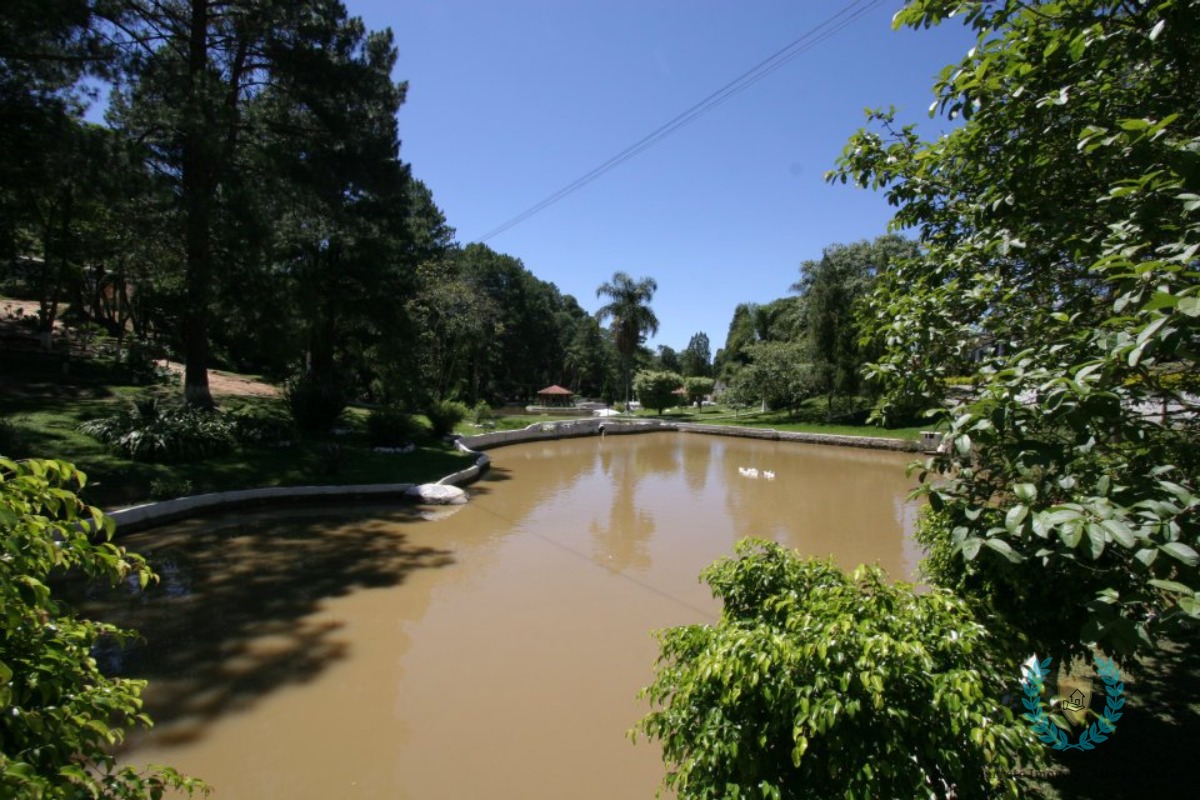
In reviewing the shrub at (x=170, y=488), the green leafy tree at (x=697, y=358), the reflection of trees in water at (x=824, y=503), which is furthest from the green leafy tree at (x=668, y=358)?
the shrub at (x=170, y=488)

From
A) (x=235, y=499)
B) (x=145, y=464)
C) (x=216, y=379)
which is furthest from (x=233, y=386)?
(x=235, y=499)

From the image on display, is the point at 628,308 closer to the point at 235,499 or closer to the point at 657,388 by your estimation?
the point at 657,388

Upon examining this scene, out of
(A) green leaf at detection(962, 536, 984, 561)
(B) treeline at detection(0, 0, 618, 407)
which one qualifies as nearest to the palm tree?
(B) treeline at detection(0, 0, 618, 407)

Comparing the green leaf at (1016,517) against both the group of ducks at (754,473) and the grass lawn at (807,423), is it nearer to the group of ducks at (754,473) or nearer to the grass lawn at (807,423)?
the group of ducks at (754,473)

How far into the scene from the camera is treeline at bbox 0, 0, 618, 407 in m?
9.58

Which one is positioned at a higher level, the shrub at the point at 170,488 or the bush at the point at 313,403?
the bush at the point at 313,403

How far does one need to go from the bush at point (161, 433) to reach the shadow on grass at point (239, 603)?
2.24 meters

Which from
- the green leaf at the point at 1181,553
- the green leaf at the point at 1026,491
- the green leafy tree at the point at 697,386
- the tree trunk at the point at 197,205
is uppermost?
the tree trunk at the point at 197,205

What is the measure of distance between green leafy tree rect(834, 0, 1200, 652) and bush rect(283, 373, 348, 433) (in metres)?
13.2

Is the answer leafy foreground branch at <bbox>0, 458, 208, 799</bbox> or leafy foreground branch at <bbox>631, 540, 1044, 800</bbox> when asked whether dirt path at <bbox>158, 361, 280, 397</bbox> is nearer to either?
leafy foreground branch at <bbox>0, 458, 208, 799</bbox>

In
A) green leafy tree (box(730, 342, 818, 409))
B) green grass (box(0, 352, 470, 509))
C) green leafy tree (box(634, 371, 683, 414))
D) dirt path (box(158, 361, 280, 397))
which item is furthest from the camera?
green leafy tree (box(634, 371, 683, 414))

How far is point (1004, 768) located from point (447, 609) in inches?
207

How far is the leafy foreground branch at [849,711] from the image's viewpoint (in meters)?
1.63

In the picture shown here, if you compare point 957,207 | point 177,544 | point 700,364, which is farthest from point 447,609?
point 700,364
